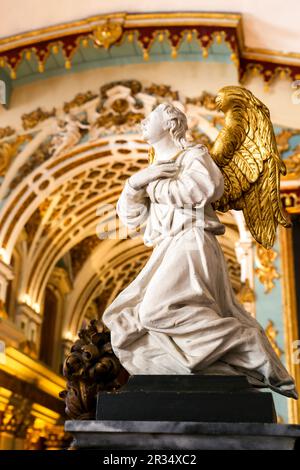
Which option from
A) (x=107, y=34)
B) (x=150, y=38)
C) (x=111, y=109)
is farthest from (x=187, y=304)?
(x=111, y=109)

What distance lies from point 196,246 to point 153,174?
0.44m

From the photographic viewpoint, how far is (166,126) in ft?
11.5

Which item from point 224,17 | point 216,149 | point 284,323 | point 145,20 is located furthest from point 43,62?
point 216,149

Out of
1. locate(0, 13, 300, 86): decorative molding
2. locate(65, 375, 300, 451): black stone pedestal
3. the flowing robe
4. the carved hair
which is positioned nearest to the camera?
locate(65, 375, 300, 451): black stone pedestal

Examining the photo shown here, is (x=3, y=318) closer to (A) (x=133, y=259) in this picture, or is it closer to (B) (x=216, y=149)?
(A) (x=133, y=259)

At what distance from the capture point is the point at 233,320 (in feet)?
9.78

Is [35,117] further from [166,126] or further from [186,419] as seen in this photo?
[186,419]

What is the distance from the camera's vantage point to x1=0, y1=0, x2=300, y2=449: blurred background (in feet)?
31.2

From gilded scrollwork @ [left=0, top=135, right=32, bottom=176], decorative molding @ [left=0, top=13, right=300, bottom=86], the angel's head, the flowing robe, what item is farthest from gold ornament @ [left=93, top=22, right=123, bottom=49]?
the flowing robe

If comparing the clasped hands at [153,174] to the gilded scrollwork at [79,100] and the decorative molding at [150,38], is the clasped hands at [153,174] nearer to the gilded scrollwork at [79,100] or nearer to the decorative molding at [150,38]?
the decorative molding at [150,38]

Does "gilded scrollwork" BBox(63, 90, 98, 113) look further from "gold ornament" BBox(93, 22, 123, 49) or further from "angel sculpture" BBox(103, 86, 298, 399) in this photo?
"angel sculpture" BBox(103, 86, 298, 399)

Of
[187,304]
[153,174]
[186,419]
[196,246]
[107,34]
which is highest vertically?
[107,34]

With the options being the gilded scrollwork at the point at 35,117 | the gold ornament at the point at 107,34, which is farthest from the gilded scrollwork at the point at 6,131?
the gold ornament at the point at 107,34

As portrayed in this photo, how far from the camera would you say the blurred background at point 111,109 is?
9500 mm
